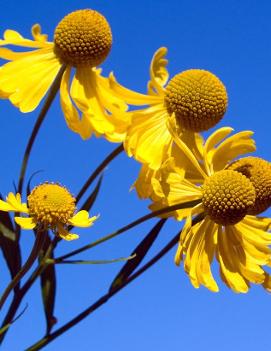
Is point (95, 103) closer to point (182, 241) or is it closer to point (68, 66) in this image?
point (68, 66)

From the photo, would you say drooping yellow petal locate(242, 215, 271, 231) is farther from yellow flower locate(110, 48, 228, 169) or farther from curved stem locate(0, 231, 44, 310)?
curved stem locate(0, 231, 44, 310)

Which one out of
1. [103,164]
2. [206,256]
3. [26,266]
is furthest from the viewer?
[206,256]

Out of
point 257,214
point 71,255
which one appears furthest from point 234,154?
point 71,255

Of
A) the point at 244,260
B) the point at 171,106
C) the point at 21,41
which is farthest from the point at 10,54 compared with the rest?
the point at 244,260

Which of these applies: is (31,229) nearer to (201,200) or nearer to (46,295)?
(46,295)

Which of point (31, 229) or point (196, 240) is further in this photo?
point (196, 240)
